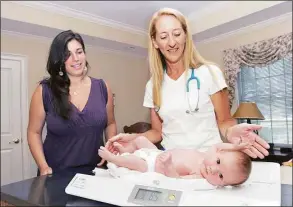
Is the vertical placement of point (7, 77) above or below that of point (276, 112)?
above

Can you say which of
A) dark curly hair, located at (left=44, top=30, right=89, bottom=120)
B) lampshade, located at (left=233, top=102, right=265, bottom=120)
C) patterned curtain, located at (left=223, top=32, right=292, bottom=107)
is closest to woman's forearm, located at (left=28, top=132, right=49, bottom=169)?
dark curly hair, located at (left=44, top=30, right=89, bottom=120)

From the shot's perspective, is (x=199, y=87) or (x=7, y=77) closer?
(x=199, y=87)

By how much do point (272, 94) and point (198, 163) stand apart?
163 cm

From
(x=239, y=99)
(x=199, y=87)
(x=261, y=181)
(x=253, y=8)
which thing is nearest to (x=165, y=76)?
(x=199, y=87)

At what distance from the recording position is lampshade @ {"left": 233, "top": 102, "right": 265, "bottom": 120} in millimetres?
2126

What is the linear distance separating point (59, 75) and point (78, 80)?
7 centimetres

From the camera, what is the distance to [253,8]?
102 inches

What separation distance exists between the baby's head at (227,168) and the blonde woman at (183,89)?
212mm

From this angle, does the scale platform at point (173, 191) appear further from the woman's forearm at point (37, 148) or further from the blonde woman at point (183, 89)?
the woman's forearm at point (37, 148)

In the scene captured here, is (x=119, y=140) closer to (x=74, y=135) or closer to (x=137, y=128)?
(x=74, y=135)

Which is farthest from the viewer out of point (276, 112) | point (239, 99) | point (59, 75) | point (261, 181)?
point (276, 112)

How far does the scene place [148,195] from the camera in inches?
20.6

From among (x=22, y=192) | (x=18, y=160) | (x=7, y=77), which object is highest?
(x=7, y=77)

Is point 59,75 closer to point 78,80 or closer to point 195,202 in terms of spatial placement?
point 78,80
